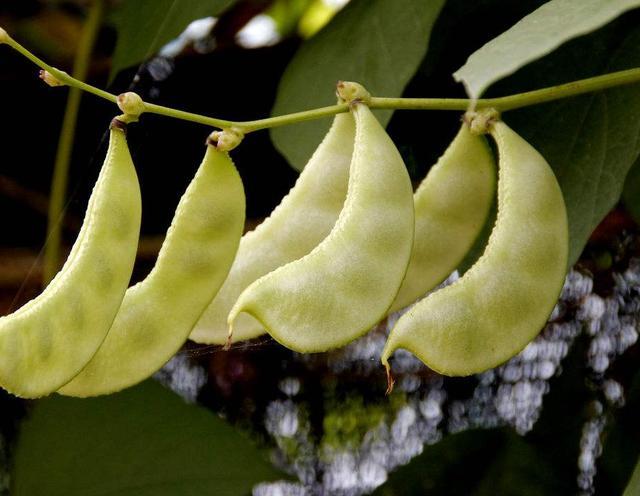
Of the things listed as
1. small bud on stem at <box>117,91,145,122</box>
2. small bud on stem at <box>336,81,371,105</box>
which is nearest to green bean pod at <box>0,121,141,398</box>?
small bud on stem at <box>117,91,145,122</box>

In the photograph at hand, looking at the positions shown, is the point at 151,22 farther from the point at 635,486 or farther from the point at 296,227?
the point at 635,486

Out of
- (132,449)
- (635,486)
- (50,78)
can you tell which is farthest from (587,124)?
(132,449)

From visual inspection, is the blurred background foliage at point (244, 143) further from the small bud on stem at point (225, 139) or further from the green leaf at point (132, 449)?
the small bud on stem at point (225, 139)

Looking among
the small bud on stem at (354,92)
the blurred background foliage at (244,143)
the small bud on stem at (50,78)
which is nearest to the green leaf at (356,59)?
the blurred background foliage at (244,143)

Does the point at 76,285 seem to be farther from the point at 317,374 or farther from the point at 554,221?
the point at 317,374

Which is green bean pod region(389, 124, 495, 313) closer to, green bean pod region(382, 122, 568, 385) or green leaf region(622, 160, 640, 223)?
green bean pod region(382, 122, 568, 385)
